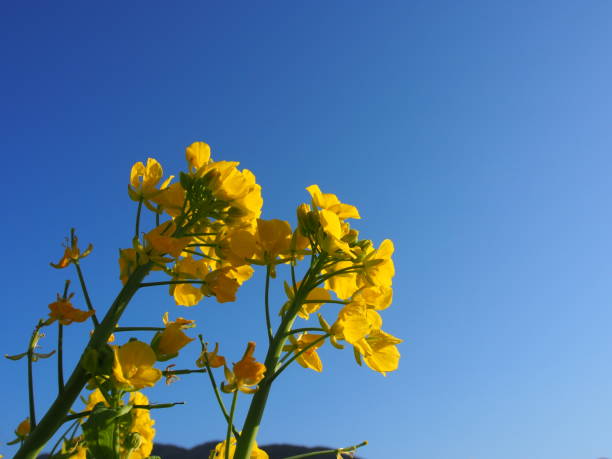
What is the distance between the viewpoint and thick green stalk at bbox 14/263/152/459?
144 cm

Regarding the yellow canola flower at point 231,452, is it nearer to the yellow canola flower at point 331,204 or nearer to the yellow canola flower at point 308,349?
the yellow canola flower at point 308,349

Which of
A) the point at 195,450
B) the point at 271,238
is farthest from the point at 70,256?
the point at 195,450

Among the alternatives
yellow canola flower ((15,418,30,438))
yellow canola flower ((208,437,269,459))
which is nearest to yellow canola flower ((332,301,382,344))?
yellow canola flower ((208,437,269,459))

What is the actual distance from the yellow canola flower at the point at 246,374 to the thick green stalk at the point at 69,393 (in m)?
0.46

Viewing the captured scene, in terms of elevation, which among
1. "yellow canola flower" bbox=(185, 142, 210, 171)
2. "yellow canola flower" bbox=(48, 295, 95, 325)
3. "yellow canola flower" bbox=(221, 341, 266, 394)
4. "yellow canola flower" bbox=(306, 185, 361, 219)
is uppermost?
"yellow canola flower" bbox=(185, 142, 210, 171)

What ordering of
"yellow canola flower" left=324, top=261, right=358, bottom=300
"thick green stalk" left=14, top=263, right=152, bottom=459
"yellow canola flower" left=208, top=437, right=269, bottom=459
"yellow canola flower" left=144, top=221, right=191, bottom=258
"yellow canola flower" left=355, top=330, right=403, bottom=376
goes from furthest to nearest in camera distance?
1. "yellow canola flower" left=208, top=437, right=269, bottom=459
2. "yellow canola flower" left=324, top=261, right=358, bottom=300
3. "yellow canola flower" left=355, top=330, right=403, bottom=376
4. "yellow canola flower" left=144, top=221, right=191, bottom=258
5. "thick green stalk" left=14, top=263, right=152, bottom=459

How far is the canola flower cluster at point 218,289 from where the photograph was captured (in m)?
1.53

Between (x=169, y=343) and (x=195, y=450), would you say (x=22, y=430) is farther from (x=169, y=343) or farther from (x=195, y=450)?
(x=195, y=450)

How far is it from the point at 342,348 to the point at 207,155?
3.35 feet

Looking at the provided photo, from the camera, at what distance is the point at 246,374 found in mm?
1475

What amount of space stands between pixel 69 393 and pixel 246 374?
1.91 ft

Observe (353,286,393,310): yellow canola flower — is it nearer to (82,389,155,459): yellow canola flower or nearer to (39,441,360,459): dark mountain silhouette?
(82,389,155,459): yellow canola flower

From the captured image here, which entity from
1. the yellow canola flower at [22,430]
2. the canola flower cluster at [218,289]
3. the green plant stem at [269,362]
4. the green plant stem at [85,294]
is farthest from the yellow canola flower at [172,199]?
the yellow canola flower at [22,430]

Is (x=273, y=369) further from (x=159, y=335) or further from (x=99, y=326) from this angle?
(x=99, y=326)
